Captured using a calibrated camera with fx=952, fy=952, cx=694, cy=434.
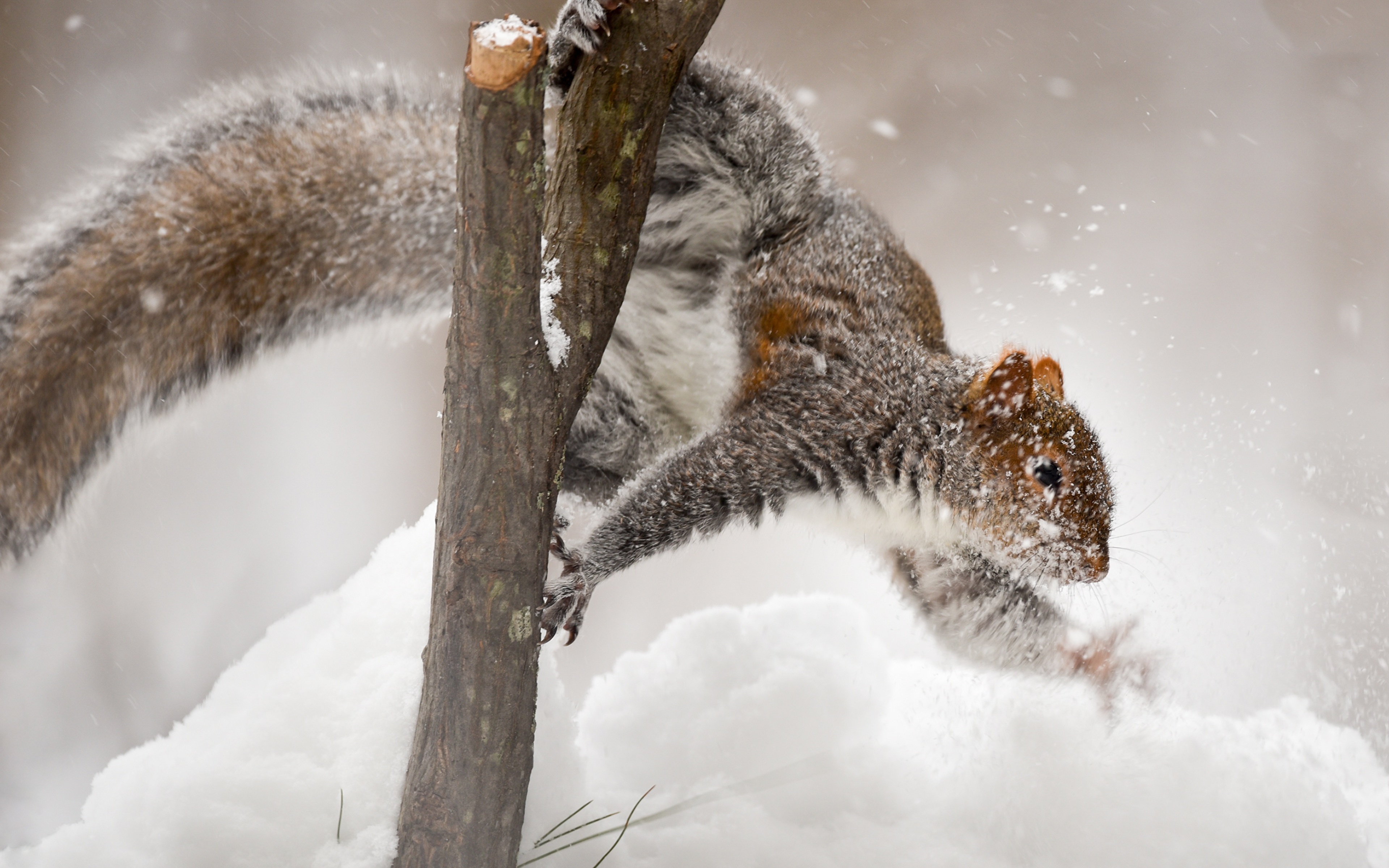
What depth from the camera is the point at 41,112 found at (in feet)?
7.63

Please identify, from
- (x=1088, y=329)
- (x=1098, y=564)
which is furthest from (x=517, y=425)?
(x=1088, y=329)


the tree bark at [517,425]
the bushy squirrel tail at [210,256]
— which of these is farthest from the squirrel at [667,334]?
the tree bark at [517,425]

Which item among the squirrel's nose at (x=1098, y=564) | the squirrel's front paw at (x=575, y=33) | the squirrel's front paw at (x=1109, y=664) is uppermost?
the squirrel's front paw at (x=575, y=33)

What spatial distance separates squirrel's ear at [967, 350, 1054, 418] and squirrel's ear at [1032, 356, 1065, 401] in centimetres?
8

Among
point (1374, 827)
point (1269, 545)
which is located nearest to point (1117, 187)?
point (1269, 545)

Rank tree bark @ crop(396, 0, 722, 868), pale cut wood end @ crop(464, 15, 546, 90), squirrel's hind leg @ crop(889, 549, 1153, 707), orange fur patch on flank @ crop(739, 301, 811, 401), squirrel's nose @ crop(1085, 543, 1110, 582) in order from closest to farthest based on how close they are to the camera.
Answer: pale cut wood end @ crop(464, 15, 546, 90) < tree bark @ crop(396, 0, 722, 868) < squirrel's nose @ crop(1085, 543, 1110, 582) < orange fur patch on flank @ crop(739, 301, 811, 401) < squirrel's hind leg @ crop(889, 549, 1153, 707)

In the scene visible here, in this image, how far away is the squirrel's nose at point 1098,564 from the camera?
6.31ft

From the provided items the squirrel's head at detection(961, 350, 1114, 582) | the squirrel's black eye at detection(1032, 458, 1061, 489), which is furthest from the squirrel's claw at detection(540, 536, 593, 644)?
the squirrel's black eye at detection(1032, 458, 1061, 489)

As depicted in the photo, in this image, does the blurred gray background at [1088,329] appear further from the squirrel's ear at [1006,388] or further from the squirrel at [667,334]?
the squirrel's ear at [1006,388]

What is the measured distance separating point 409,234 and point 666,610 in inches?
68.4

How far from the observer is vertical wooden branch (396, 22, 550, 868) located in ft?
3.46

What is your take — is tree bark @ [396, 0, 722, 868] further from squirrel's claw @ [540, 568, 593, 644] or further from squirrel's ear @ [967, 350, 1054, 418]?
squirrel's ear @ [967, 350, 1054, 418]

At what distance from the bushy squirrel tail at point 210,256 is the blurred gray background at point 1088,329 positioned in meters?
0.72

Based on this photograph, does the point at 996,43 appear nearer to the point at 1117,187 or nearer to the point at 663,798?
the point at 1117,187
